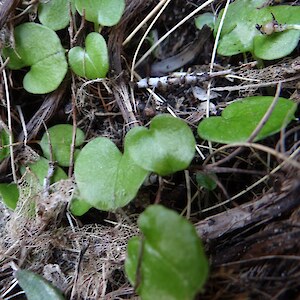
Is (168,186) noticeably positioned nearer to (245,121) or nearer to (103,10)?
(245,121)

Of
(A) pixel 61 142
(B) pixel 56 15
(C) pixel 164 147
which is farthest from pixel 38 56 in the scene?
(C) pixel 164 147

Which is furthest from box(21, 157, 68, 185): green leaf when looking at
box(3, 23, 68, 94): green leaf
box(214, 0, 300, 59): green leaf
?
box(214, 0, 300, 59): green leaf

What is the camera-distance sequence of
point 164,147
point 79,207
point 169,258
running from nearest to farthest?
point 169,258 → point 164,147 → point 79,207

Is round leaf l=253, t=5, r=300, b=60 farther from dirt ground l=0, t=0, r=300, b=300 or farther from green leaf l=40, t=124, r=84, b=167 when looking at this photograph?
green leaf l=40, t=124, r=84, b=167

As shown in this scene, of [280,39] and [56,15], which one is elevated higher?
[56,15]

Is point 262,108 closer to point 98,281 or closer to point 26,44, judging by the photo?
point 98,281

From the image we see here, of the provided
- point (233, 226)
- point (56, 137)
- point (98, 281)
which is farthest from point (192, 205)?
point (56, 137)
